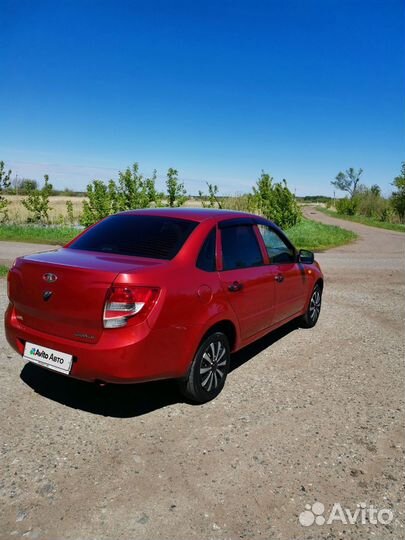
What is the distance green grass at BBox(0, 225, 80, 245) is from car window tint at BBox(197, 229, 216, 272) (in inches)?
620

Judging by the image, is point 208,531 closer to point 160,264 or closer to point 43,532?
point 43,532

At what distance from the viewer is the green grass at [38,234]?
63.2 feet

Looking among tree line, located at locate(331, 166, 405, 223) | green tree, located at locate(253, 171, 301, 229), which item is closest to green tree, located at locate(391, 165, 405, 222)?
tree line, located at locate(331, 166, 405, 223)

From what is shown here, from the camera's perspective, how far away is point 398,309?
26.1 ft

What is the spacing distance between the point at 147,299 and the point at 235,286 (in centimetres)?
113

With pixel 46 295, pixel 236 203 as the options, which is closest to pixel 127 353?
pixel 46 295

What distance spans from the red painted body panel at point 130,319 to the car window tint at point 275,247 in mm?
997

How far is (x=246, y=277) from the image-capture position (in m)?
4.20

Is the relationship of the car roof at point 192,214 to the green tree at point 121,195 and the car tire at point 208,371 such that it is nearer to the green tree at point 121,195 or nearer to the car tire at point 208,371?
the car tire at point 208,371

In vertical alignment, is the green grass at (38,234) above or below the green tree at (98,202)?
below

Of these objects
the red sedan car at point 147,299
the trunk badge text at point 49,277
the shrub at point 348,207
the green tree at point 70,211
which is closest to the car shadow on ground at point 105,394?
the red sedan car at point 147,299

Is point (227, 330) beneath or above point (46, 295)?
beneath

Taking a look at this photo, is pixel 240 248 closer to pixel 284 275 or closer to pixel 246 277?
pixel 246 277
